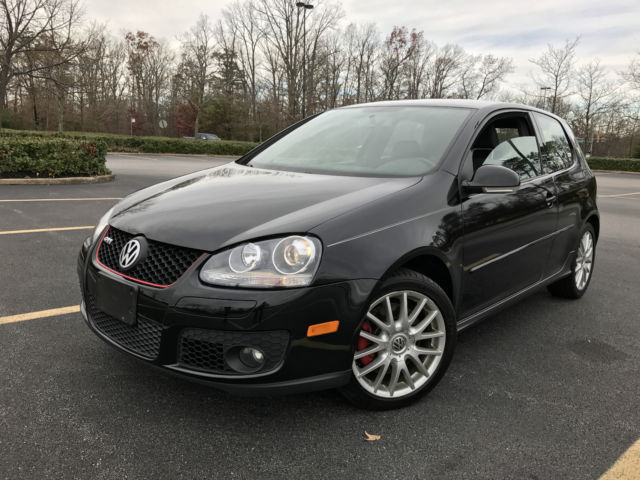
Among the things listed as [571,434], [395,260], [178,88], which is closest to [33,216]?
[395,260]

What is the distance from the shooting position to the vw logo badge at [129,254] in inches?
87.3

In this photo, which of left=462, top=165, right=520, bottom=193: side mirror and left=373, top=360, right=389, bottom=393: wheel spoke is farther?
left=462, top=165, right=520, bottom=193: side mirror

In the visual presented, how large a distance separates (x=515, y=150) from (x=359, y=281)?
190 cm

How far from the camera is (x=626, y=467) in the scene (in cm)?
209

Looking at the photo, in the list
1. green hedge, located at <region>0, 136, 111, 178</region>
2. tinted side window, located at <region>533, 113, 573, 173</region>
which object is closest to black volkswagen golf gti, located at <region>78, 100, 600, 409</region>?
tinted side window, located at <region>533, 113, 573, 173</region>

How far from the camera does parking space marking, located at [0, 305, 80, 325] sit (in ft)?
10.9

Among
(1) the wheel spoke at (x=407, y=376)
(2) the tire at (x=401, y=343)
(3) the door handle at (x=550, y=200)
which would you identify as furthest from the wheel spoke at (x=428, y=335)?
(3) the door handle at (x=550, y=200)

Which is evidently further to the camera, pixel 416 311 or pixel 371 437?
pixel 416 311

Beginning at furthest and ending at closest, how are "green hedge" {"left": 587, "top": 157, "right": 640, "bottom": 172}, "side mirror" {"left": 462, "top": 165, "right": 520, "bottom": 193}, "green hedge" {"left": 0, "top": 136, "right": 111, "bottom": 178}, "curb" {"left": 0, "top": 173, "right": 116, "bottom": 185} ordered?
"green hedge" {"left": 587, "top": 157, "right": 640, "bottom": 172}, "green hedge" {"left": 0, "top": 136, "right": 111, "bottom": 178}, "curb" {"left": 0, "top": 173, "right": 116, "bottom": 185}, "side mirror" {"left": 462, "top": 165, "right": 520, "bottom": 193}

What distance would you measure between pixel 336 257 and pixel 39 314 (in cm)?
248

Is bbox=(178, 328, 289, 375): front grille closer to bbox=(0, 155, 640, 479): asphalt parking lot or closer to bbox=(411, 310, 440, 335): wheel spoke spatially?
bbox=(0, 155, 640, 479): asphalt parking lot

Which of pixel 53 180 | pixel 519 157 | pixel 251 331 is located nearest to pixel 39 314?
pixel 251 331

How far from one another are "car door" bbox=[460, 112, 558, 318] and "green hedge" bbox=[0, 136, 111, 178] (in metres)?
10.7

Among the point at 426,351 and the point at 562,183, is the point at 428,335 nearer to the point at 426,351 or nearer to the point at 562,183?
the point at 426,351
